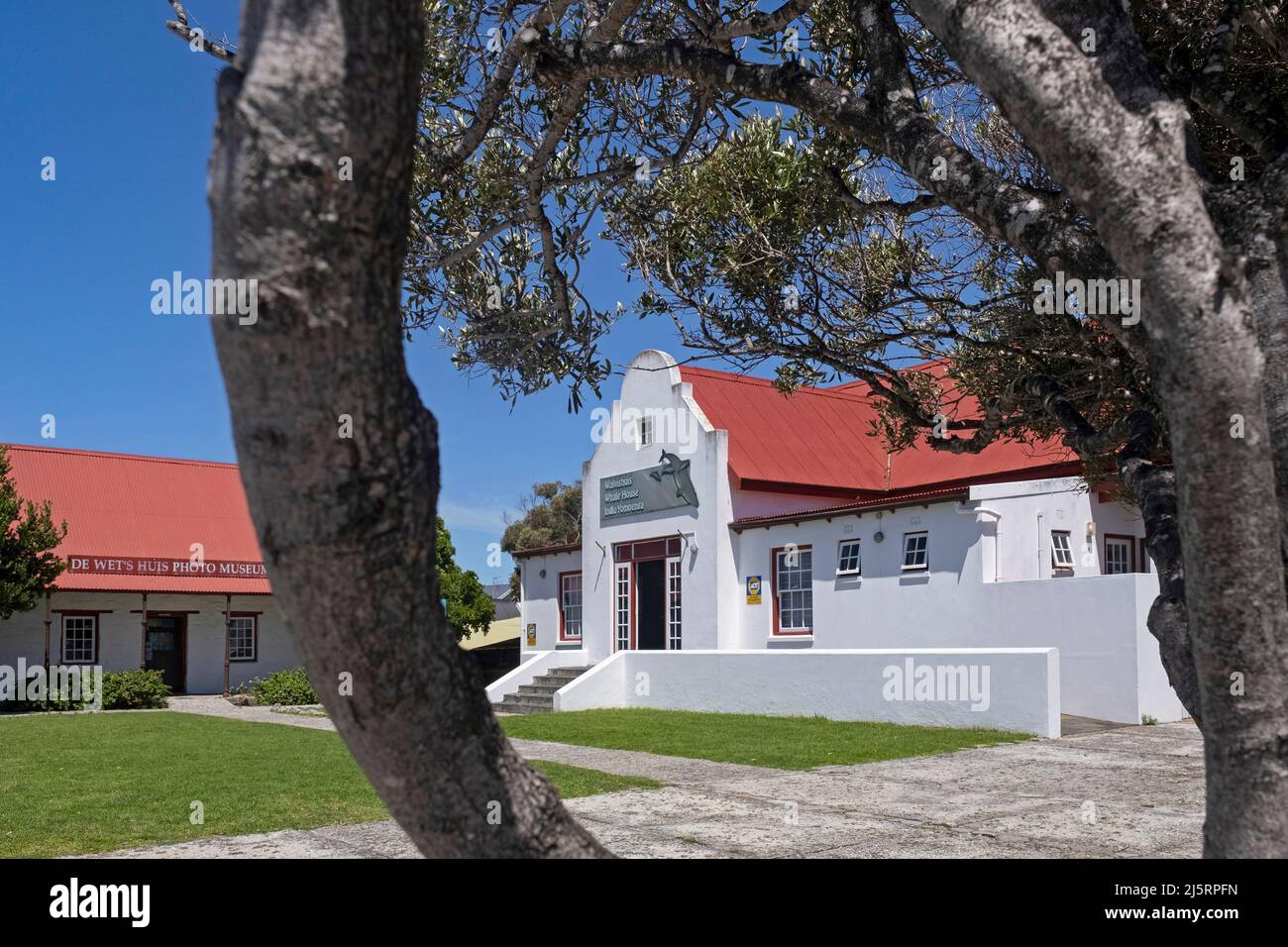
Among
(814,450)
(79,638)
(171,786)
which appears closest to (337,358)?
(171,786)

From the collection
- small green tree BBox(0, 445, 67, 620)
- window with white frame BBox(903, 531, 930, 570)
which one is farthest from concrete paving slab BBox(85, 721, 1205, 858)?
small green tree BBox(0, 445, 67, 620)

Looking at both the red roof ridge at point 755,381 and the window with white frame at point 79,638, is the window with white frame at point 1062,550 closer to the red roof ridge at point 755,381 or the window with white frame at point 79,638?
the red roof ridge at point 755,381

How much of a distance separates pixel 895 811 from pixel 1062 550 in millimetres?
10801

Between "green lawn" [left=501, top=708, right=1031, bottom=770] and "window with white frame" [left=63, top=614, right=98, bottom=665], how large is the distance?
16.6 m

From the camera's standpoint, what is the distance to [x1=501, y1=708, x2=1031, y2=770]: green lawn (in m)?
14.4

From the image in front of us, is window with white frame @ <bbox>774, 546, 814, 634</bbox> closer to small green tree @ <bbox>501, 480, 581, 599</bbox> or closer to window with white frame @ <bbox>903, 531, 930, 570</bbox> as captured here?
window with white frame @ <bbox>903, 531, 930, 570</bbox>

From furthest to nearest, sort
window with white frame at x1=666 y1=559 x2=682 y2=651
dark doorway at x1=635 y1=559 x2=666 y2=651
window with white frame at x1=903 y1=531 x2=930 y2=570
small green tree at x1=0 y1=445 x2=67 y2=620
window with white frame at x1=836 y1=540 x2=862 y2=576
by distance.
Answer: small green tree at x1=0 y1=445 x2=67 y2=620 < dark doorway at x1=635 y1=559 x2=666 y2=651 < window with white frame at x1=666 y1=559 x2=682 y2=651 < window with white frame at x1=836 y1=540 x2=862 y2=576 < window with white frame at x1=903 y1=531 x2=930 y2=570

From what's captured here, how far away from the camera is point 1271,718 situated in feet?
9.62

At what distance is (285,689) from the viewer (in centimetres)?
2847

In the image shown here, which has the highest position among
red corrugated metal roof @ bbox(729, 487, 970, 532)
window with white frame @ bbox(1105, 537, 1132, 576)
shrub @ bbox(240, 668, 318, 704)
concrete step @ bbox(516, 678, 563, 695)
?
red corrugated metal roof @ bbox(729, 487, 970, 532)

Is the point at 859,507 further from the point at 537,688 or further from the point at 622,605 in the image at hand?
the point at 537,688

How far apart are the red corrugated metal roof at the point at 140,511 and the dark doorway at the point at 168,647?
197 centimetres

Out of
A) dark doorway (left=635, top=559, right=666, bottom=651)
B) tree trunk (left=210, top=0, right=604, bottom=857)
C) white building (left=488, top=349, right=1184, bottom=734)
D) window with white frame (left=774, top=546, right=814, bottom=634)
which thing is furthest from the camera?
dark doorway (left=635, top=559, right=666, bottom=651)

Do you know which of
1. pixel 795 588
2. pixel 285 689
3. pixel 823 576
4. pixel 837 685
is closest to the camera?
pixel 837 685
